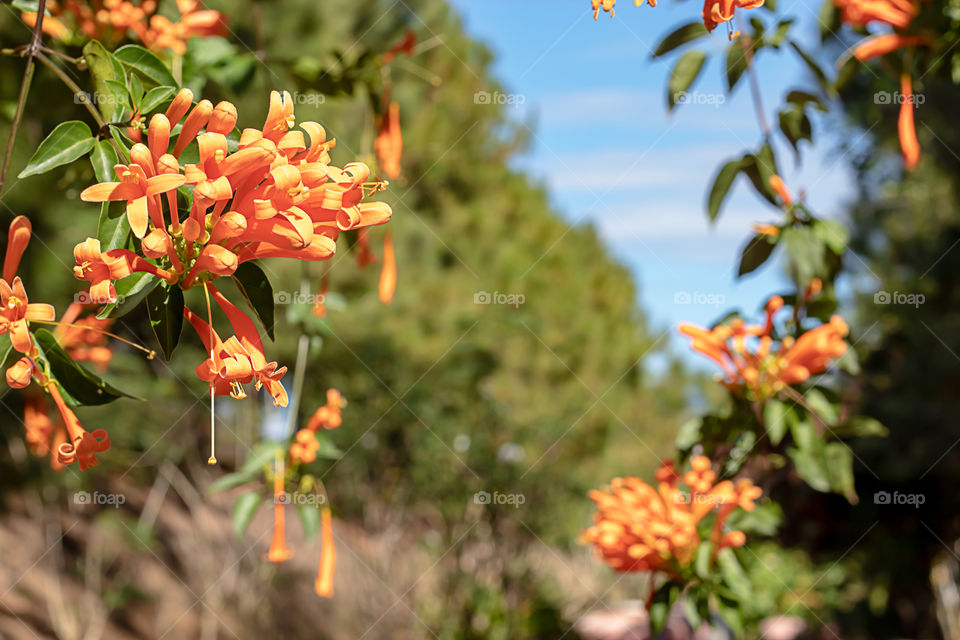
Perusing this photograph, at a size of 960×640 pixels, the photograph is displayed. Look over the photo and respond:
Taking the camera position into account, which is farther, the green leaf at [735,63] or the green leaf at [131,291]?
the green leaf at [735,63]

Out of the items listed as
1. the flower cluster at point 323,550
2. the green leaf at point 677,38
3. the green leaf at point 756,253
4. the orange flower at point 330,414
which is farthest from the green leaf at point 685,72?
the flower cluster at point 323,550

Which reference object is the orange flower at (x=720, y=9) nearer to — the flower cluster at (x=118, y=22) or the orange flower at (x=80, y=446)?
the orange flower at (x=80, y=446)

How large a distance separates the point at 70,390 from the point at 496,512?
4.66m

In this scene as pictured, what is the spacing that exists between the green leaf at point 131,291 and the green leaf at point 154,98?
0.73 ft

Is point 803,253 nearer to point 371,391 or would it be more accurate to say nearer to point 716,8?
point 716,8

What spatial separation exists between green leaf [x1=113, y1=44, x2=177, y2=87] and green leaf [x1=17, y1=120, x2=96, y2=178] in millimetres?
216

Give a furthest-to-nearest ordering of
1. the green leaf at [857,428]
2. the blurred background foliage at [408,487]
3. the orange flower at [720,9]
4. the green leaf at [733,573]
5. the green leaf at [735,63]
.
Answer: the blurred background foliage at [408,487] → the green leaf at [733,573] → the green leaf at [857,428] → the green leaf at [735,63] → the orange flower at [720,9]

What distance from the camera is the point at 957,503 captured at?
136 inches

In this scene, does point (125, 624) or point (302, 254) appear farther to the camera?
point (125, 624)

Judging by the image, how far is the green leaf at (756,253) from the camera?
171cm

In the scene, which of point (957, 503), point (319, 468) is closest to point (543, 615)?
point (319, 468)

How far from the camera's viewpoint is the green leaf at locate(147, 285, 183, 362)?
2.60 ft

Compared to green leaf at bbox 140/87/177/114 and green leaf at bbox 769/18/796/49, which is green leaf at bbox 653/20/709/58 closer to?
green leaf at bbox 769/18/796/49

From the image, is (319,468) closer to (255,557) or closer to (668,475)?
(255,557)
